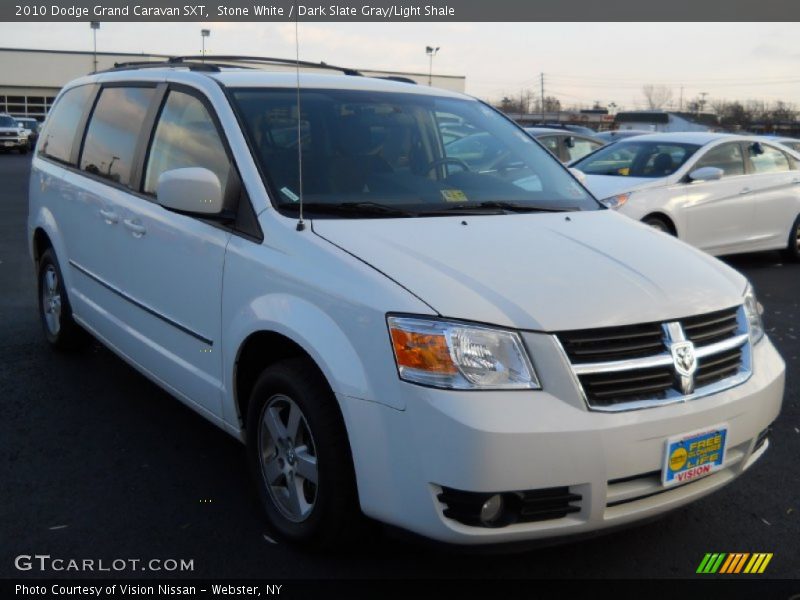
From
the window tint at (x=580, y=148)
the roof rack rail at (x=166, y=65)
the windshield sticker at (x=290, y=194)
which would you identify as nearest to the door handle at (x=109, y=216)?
the roof rack rail at (x=166, y=65)

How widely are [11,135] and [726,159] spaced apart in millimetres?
32543

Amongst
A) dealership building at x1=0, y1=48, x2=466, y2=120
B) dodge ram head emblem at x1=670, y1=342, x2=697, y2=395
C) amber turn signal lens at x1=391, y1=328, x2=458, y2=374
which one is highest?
dealership building at x1=0, y1=48, x2=466, y2=120

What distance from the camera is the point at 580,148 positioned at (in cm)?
1439

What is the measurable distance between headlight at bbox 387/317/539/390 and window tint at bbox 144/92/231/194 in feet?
4.54

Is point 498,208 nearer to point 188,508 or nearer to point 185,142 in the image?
point 185,142

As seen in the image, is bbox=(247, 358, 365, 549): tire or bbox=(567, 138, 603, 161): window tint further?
bbox=(567, 138, 603, 161): window tint

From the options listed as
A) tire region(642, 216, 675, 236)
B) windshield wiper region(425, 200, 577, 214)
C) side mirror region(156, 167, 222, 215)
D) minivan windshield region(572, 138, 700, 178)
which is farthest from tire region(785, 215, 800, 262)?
side mirror region(156, 167, 222, 215)

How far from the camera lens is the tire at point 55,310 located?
5.68m

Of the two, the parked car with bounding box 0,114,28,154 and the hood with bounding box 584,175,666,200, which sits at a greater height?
the parked car with bounding box 0,114,28,154

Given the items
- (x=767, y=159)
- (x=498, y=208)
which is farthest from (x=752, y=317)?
(x=767, y=159)

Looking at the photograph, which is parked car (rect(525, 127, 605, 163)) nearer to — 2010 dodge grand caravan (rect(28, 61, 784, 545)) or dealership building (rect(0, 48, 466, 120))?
2010 dodge grand caravan (rect(28, 61, 784, 545))

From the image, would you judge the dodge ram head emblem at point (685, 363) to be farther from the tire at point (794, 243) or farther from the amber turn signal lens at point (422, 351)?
the tire at point (794, 243)

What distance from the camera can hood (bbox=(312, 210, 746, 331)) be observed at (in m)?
2.92

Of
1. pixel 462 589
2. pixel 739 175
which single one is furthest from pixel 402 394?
pixel 739 175
